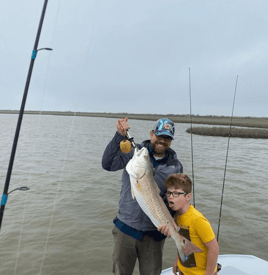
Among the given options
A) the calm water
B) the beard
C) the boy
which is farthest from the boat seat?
the beard

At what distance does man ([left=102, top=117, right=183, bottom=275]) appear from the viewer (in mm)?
2721

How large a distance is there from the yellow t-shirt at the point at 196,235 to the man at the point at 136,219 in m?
0.39

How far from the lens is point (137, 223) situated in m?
2.70

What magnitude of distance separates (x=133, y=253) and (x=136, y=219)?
43 cm

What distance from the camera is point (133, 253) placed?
2766 mm

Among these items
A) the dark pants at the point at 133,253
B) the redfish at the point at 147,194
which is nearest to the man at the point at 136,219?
the dark pants at the point at 133,253

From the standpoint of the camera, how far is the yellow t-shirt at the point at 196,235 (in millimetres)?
2420

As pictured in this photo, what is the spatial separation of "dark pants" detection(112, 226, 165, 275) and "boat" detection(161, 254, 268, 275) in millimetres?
1124

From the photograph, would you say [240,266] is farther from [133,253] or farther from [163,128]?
[163,128]

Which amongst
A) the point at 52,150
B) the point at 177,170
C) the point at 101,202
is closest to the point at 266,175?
the point at 101,202

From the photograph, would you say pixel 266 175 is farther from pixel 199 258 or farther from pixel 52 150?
pixel 52 150

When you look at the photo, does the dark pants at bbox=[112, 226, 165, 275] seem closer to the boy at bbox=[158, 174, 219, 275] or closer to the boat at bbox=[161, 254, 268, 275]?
the boy at bbox=[158, 174, 219, 275]

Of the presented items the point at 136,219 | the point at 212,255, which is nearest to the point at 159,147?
the point at 136,219

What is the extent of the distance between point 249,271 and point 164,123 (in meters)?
3.03
